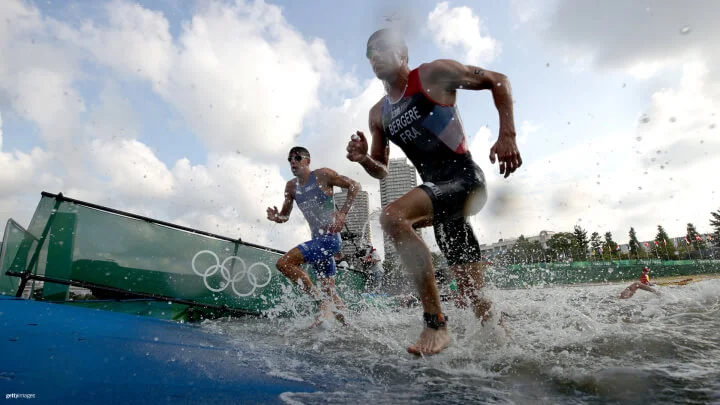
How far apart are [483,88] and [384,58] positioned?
818 millimetres

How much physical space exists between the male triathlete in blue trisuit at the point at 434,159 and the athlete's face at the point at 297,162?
239cm

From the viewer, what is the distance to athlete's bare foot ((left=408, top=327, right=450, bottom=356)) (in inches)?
85.4

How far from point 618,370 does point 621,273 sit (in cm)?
4471

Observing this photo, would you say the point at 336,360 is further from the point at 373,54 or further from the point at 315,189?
the point at 315,189

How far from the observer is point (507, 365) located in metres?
1.95

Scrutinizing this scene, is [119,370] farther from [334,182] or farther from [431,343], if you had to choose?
[334,182]

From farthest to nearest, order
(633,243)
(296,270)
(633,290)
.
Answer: (633,243) < (633,290) < (296,270)

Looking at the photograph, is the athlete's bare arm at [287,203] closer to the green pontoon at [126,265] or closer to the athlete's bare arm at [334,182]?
the athlete's bare arm at [334,182]

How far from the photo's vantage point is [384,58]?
2.95 m

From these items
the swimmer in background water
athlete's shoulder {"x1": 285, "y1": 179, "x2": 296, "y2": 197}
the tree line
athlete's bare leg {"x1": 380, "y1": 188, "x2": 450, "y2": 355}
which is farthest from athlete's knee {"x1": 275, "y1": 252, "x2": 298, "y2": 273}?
the tree line

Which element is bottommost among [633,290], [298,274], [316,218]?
[633,290]

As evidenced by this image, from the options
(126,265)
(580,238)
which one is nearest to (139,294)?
(126,265)

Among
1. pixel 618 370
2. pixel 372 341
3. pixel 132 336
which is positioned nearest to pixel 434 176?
pixel 372 341

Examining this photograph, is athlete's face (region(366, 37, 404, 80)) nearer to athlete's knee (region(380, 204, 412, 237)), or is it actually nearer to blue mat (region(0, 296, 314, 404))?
athlete's knee (region(380, 204, 412, 237))
